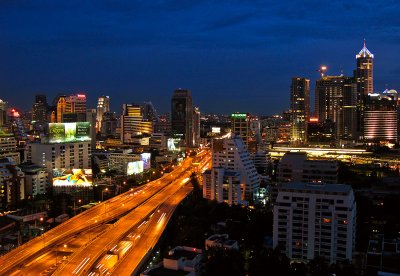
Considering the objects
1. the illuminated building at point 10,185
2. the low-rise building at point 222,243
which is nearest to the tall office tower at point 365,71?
the illuminated building at point 10,185

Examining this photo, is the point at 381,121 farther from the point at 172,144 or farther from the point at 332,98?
the point at 172,144

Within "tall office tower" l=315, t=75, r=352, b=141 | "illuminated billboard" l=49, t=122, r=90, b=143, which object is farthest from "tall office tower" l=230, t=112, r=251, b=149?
"tall office tower" l=315, t=75, r=352, b=141

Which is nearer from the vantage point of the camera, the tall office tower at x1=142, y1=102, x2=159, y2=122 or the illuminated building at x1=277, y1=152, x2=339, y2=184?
the illuminated building at x1=277, y1=152, x2=339, y2=184

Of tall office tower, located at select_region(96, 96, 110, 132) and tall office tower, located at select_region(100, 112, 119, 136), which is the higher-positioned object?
tall office tower, located at select_region(96, 96, 110, 132)

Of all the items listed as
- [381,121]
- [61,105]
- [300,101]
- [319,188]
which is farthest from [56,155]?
[300,101]

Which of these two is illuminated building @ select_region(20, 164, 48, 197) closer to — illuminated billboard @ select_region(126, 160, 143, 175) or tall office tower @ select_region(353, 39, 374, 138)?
illuminated billboard @ select_region(126, 160, 143, 175)

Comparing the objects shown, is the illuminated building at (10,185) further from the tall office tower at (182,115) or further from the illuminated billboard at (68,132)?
the tall office tower at (182,115)

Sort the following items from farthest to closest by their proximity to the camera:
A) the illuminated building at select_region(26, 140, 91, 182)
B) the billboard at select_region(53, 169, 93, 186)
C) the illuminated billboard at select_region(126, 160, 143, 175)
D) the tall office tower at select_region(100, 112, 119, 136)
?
the tall office tower at select_region(100, 112, 119, 136) → the illuminated billboard at select_region(126, 160, 143, 175) → the illuminated building at select_region(26, 140, 91, 182) → the billboard at select_region(53, 169, 93, 186)
